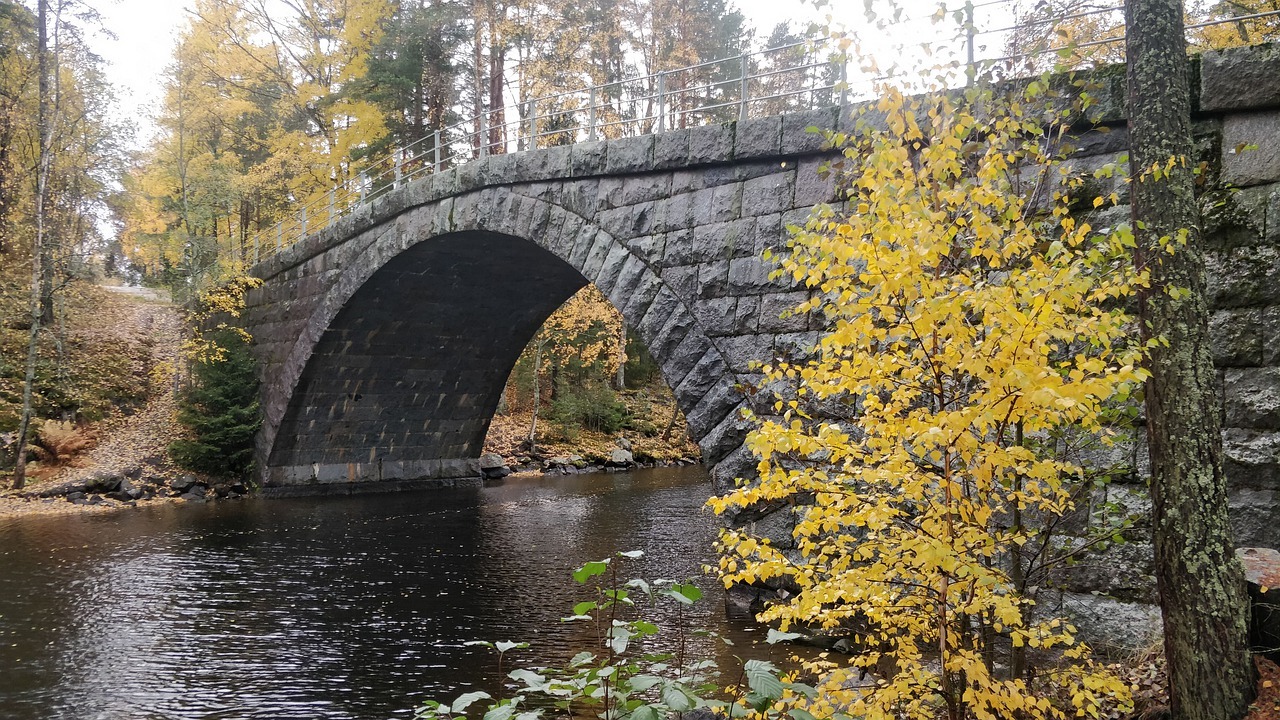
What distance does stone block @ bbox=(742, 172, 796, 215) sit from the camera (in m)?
7.02

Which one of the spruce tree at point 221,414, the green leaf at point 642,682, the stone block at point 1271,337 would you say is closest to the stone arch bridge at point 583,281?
the stone block at point 1271,337

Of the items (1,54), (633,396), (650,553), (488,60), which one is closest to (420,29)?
(488,60)

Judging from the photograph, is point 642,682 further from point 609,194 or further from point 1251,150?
point 609,194

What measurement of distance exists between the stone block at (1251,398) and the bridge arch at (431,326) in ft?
13.6

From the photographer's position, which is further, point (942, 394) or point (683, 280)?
point (683, 280)

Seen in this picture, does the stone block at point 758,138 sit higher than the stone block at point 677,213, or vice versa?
the stone block at point 758,138

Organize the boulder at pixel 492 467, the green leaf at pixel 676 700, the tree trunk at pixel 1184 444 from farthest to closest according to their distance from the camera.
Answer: the boulder at pixel 492 467
the tree trunk at pixel 1184 444
the green leaf at pixel 676 700

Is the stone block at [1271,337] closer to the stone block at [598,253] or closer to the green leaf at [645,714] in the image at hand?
the green leaf at [645,714]

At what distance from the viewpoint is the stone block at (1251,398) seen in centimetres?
466

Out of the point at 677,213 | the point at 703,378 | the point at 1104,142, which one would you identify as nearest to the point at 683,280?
the point at 677,213

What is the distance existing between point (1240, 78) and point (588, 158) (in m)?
5.76

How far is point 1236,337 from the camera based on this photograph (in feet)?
15.7

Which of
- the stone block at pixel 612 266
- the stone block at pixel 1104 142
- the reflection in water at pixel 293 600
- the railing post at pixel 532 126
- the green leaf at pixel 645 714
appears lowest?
the reflection in water at pixel 293 600

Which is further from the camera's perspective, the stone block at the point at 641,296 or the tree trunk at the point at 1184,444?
the stone block at the point at 641,296
